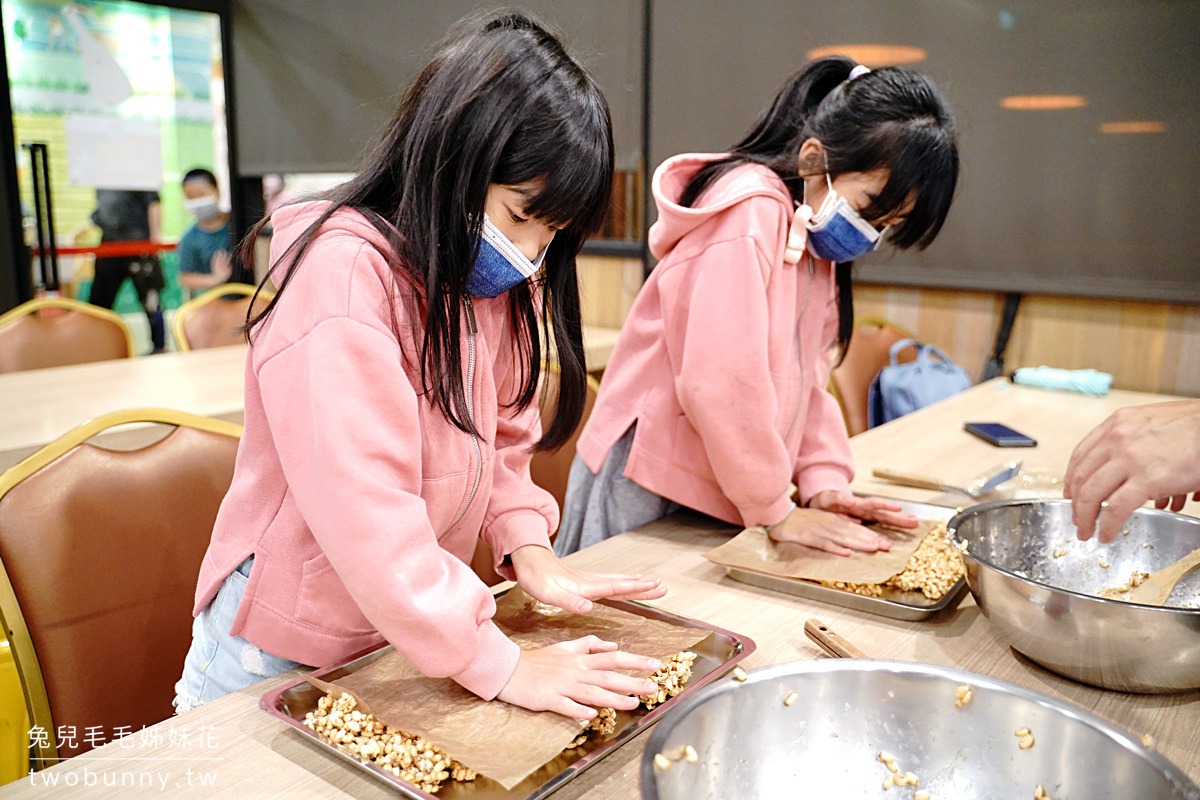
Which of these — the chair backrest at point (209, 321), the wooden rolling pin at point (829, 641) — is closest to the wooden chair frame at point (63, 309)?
the chair backrest at point (209, 321)

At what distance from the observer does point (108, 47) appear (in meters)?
4.42

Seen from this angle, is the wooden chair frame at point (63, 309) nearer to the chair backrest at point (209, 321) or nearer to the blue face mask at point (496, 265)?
the chair backrest at point (209, 321)

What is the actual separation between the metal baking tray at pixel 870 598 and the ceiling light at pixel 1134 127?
207 centimetres

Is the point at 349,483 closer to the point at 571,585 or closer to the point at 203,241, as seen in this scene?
the point at 571,585

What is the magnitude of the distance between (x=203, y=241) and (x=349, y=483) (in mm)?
4639

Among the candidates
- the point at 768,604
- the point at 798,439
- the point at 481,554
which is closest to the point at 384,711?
the point at 768,604

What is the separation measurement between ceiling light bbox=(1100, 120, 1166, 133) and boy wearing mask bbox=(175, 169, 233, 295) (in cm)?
405

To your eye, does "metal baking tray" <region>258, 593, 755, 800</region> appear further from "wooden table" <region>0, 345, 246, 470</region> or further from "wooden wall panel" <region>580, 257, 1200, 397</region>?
"wooden wall panel" <region>580, 257, 1200, 397</region>

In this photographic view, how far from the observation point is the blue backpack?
8.59 feet

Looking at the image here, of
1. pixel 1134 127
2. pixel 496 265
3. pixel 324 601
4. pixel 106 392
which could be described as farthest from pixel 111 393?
pixel 1134 127

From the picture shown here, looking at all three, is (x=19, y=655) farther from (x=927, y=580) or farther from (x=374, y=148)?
(x=927, y=580)

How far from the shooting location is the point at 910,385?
2625 millimetres

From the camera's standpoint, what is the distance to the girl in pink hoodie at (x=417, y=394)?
709 mm

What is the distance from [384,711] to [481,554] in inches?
24.7
